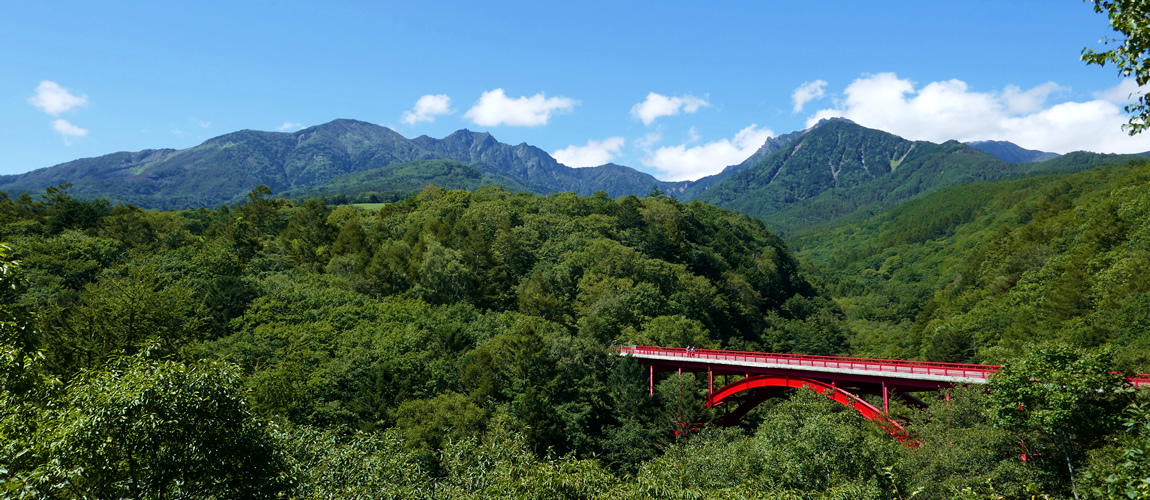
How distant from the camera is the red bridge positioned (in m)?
34.3

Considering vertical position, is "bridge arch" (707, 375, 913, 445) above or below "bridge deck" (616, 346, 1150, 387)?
below

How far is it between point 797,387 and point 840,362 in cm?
408

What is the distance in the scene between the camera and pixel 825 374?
40562mm

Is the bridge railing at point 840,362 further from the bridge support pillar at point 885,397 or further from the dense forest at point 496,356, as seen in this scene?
the dense forest at point 496,356

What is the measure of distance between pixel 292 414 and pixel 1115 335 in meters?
70.7

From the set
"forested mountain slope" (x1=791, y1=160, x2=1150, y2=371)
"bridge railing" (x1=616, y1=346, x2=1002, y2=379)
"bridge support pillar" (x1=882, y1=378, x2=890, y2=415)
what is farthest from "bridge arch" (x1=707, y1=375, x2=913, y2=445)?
"forested mountain slope" (x1=791, y1=160, x2=1150, y2=371)

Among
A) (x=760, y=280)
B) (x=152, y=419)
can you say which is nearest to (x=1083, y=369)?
(x=152, y=419)

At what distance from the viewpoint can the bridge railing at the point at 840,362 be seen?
3353cm

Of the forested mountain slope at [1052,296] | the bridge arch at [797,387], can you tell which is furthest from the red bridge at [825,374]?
the forested mountain slope at [1052,296]

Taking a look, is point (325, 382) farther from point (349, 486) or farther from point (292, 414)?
point (349, 486)

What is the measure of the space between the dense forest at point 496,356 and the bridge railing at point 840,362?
9.31ft

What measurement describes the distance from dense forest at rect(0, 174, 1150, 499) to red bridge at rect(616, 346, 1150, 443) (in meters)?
2.17

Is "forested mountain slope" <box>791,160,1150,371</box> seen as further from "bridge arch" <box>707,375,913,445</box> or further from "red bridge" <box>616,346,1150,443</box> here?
"bridge arch" <box>707,375,913,445</box>

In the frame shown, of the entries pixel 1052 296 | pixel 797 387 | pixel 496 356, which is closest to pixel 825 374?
pixel 797 387
